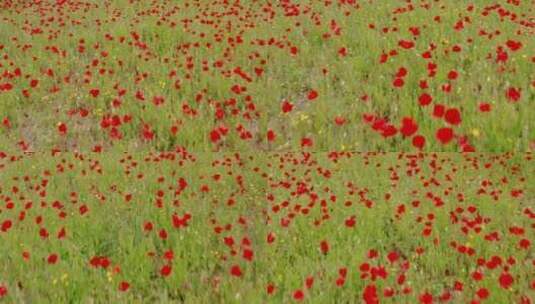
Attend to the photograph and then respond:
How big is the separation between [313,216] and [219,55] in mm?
4484

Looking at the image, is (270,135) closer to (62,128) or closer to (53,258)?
(62,128)

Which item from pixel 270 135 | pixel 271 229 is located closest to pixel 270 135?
pixel 270 135

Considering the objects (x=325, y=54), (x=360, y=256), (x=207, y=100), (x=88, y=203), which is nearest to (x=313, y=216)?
(x=360, y=256)

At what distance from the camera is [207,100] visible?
9.09 m

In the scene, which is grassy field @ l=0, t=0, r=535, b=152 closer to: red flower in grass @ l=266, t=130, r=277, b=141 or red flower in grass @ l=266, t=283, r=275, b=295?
red flower in grass @ l=266, t=130, r=277, b=141

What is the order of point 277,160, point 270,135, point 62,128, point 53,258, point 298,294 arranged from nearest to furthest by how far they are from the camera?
point 298,294 < point 53,258 < point 270,135 < point 277,160 < point 62,128

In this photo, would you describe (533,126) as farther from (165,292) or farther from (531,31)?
(165,292)

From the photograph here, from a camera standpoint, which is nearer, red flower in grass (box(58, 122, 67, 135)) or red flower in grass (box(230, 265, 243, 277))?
red flower in grass (box(230, 265, 243, 277))

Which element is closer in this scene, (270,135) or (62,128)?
(270,135)

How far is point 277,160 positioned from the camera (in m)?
7.77

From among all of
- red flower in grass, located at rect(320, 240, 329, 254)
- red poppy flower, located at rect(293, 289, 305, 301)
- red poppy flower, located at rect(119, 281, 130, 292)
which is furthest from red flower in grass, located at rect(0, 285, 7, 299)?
red flower in grass, located at rect(320, 240, 329, 254)

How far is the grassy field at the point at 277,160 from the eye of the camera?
5668mm

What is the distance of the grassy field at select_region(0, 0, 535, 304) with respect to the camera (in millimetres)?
5668

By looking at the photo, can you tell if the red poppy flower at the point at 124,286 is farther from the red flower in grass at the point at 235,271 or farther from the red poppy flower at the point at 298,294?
the red poppy flower at the point at 298,294
